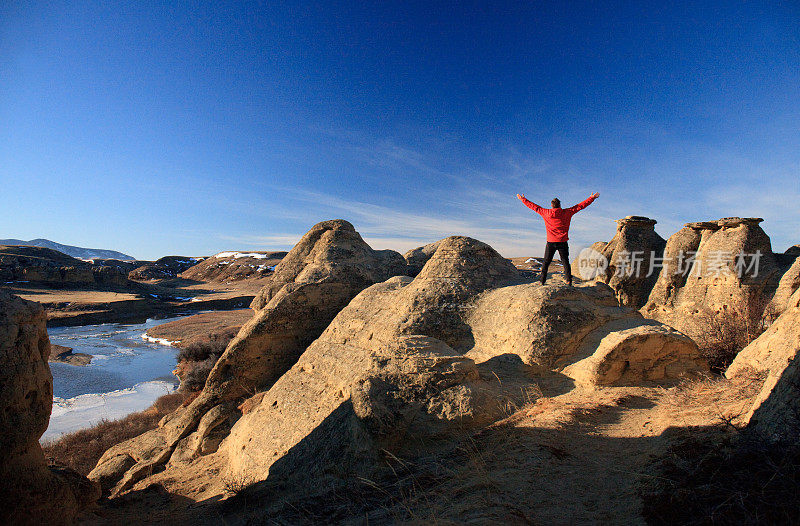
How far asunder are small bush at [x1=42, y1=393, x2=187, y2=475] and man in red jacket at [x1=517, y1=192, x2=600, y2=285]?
1037cm

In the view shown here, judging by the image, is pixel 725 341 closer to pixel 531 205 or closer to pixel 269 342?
pixel 531 205

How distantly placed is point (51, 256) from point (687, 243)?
67.5 metres

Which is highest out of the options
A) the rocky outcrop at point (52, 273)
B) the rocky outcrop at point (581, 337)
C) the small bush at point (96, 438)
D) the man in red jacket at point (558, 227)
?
the man in red jacket at point (558, 227)

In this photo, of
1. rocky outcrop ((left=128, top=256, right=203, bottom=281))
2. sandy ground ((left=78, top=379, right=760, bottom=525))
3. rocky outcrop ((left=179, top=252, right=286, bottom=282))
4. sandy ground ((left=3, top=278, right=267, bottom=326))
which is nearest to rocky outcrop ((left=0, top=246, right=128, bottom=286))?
sandy ground ((left=3, top=278, right=267, bottom=326))

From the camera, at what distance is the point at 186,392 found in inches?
513

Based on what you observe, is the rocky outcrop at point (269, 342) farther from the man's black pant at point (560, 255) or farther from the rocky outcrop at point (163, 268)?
the rocky outcrop at point (163, 268)

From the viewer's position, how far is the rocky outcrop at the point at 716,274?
12027 mm

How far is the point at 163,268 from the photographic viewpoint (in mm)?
79750

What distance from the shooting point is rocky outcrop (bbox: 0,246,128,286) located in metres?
41.5

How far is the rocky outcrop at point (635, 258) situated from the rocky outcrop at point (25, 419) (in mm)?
17929

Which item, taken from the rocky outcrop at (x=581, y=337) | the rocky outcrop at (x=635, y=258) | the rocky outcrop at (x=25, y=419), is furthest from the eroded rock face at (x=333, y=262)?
the rocky outcrop at (x=635, y=258)

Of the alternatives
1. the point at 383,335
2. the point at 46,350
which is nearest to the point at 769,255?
the point at 383,335

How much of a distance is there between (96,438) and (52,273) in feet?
142

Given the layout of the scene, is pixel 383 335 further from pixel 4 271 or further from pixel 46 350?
pixel 4 271
